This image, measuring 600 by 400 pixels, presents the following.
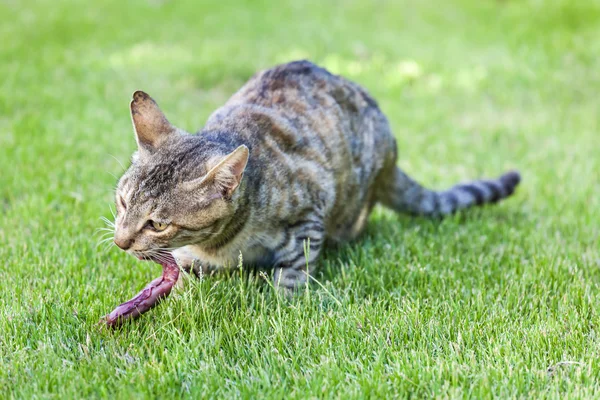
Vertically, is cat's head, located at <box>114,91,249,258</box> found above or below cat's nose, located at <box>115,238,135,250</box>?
above

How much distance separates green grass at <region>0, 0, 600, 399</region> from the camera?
246 cm

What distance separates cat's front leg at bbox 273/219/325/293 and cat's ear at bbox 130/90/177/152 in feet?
2.75

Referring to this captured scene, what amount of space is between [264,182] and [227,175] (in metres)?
0.40

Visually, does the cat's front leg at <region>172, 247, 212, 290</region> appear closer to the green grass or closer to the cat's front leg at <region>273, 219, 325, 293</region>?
the green grass

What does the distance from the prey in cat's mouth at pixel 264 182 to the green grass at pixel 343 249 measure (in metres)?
0.19

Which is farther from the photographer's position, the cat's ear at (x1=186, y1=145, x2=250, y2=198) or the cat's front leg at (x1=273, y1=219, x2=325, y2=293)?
the cat's front leg at (x1=273, y1=219, x2=325, y2=293)

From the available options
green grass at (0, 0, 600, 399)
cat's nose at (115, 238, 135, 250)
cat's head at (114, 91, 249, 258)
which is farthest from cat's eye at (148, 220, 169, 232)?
green grass at (0, 0, 600, 399)

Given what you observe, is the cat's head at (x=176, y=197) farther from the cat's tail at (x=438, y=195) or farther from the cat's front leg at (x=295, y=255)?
the cat's tail at (x=438, y=195)

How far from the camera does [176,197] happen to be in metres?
2.83

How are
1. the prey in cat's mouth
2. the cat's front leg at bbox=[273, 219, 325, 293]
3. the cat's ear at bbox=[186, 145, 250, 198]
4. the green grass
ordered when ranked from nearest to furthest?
the green grass
the cat's ear at bbox=[186, 145, 250, 198]
the prey in cat's mouth
the cat's front leg at bbox=[273, 219, 325, 293]

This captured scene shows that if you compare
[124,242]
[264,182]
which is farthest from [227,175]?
[124,242]

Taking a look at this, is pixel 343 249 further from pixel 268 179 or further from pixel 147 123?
pixel 147 123

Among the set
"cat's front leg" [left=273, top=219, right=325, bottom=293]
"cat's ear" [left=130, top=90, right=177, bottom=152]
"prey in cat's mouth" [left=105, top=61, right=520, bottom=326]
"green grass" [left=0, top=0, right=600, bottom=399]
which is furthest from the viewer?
"cat's front leg" [left=273, top=219, right=325, bottom=293]

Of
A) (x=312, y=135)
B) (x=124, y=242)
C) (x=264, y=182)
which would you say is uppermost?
(x=312, y=135)
